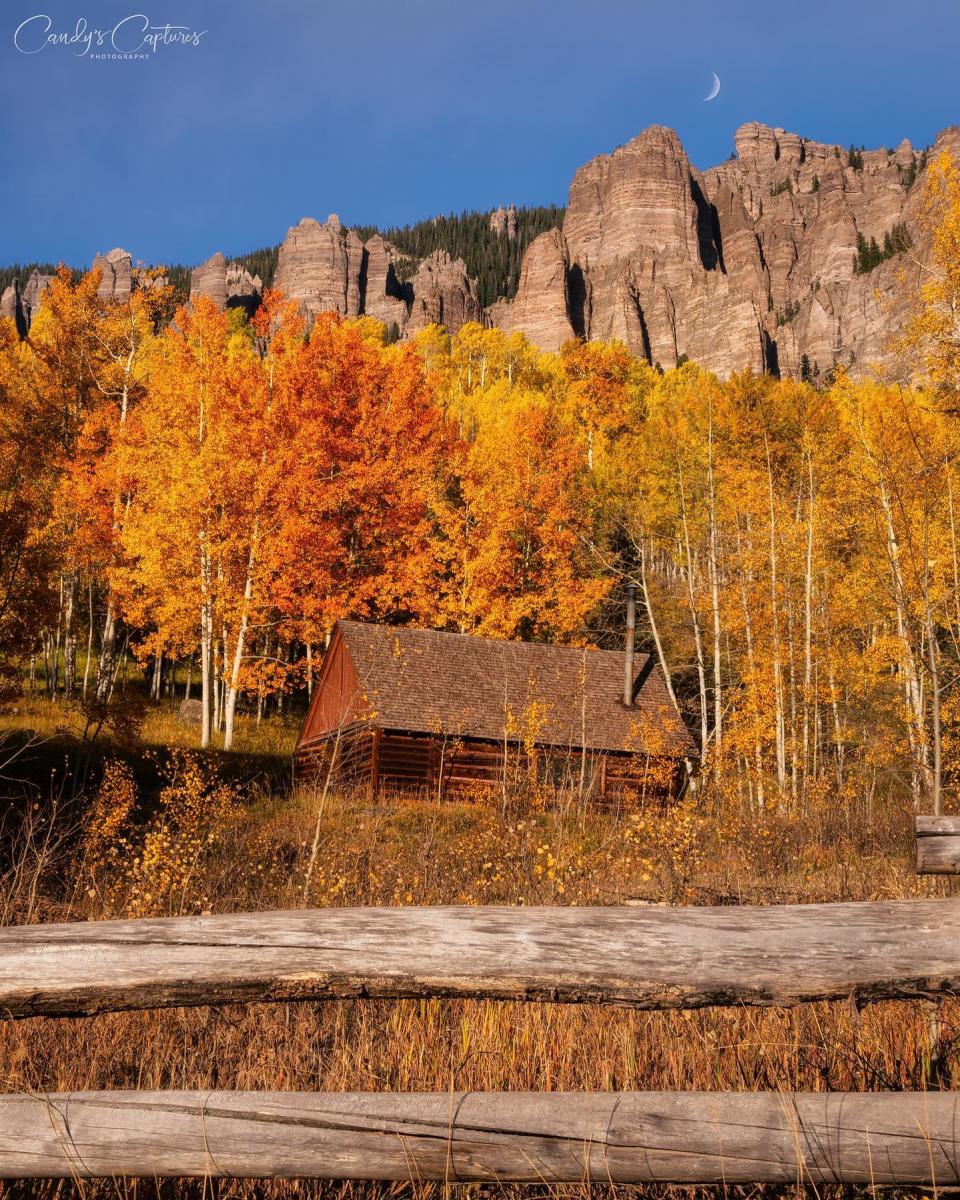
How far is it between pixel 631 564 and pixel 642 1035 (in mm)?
34244

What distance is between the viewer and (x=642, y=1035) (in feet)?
15.3

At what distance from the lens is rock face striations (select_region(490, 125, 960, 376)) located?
10212cm

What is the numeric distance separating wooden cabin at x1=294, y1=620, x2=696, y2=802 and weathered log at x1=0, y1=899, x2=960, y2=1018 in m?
18.9

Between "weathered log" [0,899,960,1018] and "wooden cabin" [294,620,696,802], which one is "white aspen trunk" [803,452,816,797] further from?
"weathered log" [0,899,960,1018]

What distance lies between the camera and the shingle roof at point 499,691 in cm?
2392

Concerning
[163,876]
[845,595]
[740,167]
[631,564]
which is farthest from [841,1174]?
[740,167]

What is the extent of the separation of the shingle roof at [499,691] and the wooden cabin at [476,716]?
0.03 metres

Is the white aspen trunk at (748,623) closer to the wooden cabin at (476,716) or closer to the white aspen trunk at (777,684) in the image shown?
the white aspen trunk at (777,684)

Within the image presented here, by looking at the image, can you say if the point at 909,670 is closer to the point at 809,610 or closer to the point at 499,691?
the point at 809,610

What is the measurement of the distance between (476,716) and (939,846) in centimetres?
2143

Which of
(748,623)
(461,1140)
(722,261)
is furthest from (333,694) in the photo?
(722,261)

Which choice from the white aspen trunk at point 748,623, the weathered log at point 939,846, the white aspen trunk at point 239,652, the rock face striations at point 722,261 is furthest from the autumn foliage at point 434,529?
the rock face striations at point 722,261

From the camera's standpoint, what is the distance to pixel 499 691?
25.5 metres

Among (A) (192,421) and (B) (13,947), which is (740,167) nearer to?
(A) (192,421)
